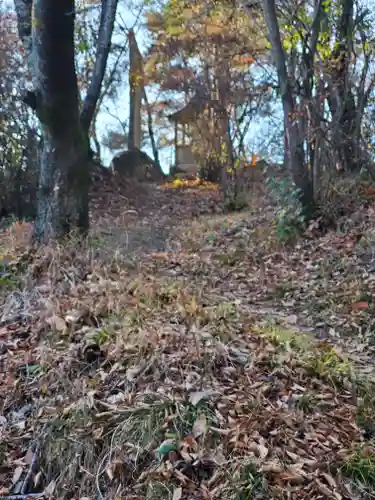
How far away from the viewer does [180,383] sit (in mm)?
2838

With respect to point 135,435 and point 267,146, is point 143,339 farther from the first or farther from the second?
point 267,146

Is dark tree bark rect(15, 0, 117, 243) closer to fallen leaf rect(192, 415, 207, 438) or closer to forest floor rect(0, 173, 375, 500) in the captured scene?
forest floor rect(0, 173, 375, 500)

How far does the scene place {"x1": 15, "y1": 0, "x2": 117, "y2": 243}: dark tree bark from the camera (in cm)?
521

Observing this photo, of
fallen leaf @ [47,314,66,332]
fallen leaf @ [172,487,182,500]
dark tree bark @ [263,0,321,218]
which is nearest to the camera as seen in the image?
fallen leaf @ [172,487,182,500]

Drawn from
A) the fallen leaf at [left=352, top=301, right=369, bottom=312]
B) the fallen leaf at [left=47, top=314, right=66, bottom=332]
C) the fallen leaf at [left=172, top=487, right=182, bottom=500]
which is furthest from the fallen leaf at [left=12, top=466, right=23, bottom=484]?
the fallen leaf at [left=352, top=301, right=369, bottom=312]

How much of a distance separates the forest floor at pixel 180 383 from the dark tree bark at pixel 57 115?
814 mm

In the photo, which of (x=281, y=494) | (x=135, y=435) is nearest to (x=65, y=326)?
(x=135, y=435)

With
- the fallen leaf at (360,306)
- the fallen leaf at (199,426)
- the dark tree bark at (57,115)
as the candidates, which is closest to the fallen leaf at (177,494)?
the fallen leaf at (199,426)

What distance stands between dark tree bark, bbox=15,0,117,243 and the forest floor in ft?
2.67

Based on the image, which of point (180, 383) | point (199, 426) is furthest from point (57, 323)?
point (199, 426)

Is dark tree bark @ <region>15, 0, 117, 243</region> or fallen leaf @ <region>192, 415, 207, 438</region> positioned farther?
dark tree bark @ <region>15, 0, 117, 243</region>

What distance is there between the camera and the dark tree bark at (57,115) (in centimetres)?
521

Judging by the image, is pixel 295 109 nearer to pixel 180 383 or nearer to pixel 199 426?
pixel 180 383

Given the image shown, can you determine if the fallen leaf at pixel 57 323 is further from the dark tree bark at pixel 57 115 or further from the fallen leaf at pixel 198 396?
the dark tree bark at pixel 57 115
